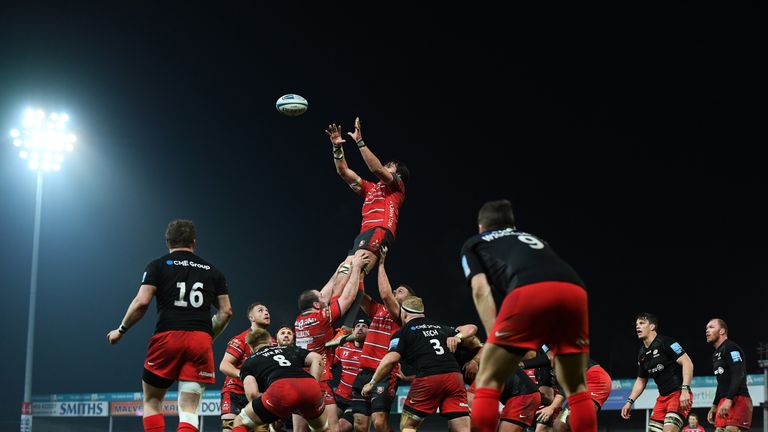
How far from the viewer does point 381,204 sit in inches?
509

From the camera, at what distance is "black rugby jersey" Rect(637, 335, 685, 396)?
44.8 ft

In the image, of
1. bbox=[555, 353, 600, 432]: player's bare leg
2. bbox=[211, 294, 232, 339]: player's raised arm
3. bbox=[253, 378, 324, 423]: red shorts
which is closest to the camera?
bbox=[555, 353, 600, 432]: player's bare leg

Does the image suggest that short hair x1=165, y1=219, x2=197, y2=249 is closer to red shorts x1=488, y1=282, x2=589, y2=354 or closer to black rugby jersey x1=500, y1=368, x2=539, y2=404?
red shorts x1=488, y1=282, x2=589, y2=354

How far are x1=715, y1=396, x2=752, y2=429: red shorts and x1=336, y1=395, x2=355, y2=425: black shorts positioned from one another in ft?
19.6

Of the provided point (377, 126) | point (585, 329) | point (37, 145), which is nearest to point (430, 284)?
point (377, 126)

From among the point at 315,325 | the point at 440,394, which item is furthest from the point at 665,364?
the point at 315,325

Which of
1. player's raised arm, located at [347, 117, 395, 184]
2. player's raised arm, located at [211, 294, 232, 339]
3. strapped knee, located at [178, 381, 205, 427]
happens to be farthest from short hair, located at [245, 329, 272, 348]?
strapped knee, located at [178, 381, 205, 427]

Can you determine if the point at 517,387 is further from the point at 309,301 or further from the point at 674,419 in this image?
the point at 674,419

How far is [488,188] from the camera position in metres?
47.0

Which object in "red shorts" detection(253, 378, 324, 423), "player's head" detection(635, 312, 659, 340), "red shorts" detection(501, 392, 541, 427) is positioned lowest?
"red shorts" detection(501, 392, 541, 427)

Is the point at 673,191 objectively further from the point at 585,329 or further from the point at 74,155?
the point at 585,329

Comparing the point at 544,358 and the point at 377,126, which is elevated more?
the point at 377,126

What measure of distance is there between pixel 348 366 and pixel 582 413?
8.45m

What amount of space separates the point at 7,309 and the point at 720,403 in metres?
39.8
